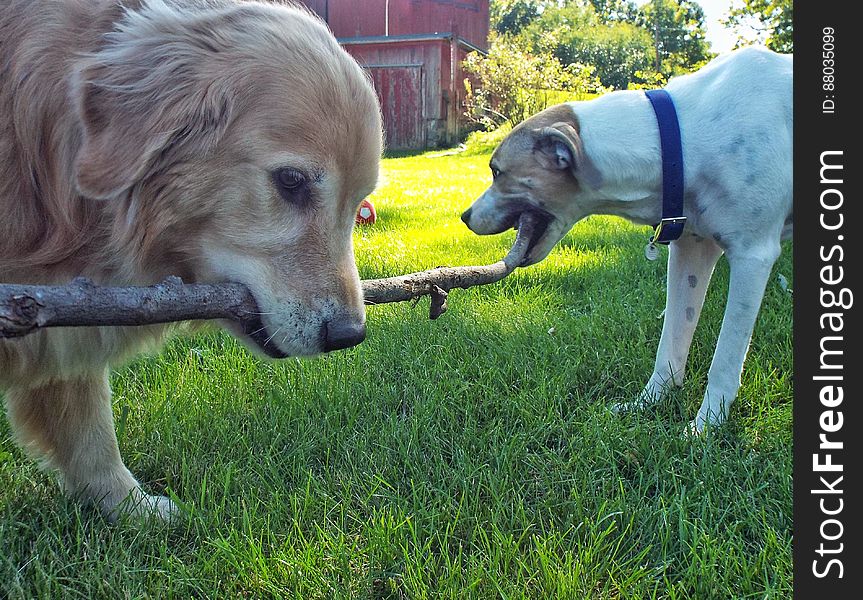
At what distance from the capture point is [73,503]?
199cm

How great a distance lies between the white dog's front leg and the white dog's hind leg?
0.27 meters

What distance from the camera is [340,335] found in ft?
5.61

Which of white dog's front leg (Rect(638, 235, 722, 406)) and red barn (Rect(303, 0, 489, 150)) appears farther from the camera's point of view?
red barn (Rect(303, 0, 489, 150))

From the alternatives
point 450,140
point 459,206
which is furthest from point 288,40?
point 450,140

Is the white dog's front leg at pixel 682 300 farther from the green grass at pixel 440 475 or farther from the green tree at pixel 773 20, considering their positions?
the green tree at pixel 773 20

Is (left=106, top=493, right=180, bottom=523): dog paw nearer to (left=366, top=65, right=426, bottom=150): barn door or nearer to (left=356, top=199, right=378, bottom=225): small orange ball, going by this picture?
(left=356, top=199, right=378, bottom=225): small orange ball

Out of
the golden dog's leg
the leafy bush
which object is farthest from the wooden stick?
the leafy bush

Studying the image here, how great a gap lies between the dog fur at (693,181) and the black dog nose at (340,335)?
1358mm

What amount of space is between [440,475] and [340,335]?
0.64 meters

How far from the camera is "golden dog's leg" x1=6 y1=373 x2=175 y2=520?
6.59ft

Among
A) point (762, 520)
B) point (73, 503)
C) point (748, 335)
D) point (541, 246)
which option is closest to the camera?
point (762, 520)

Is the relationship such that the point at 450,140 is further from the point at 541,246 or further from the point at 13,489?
the point at 13,489

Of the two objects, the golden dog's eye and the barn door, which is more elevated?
the barn door

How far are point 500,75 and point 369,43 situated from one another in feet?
12.4
